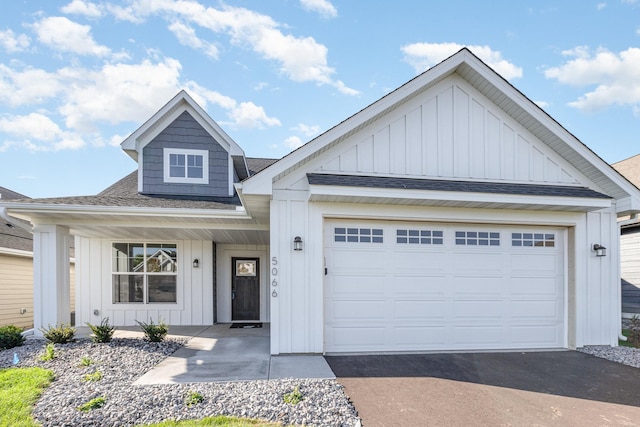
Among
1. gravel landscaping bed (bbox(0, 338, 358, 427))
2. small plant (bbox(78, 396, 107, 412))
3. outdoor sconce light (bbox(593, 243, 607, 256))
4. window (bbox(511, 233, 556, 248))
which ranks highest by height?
window (bbox(511, 233, 556, 248))

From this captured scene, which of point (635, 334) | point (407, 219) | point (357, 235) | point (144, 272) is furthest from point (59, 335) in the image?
point (635, 334)

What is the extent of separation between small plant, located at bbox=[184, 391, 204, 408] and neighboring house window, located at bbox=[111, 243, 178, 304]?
641cm

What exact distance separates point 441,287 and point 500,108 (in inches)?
158

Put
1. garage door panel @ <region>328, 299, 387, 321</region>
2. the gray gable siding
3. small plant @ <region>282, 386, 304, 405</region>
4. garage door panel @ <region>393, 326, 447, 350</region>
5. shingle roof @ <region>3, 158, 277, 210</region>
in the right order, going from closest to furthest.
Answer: small plant @ <region>282, 386, 304, 405</region> → garage door panel @ <region>328, 299, 387, 321</region> → garage door panel @ <region>393, 326, 447, 350</region> → shingle roof @ <region>3, 158, 277, 210</region> → the gray gable siding

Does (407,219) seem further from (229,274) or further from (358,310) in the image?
(229,274)

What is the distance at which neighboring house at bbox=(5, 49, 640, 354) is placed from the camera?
6.43m

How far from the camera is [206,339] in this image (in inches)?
313

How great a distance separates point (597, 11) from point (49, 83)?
55.4 feet

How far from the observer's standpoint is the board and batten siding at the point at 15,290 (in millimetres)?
10469

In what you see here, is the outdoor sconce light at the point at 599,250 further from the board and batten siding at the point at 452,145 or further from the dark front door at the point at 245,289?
the dark front door at the point at 245,289

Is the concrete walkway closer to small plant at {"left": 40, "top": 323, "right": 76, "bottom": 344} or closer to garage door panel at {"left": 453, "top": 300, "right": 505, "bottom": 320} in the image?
small plant at {"left": 40, "top": 323, "right": 76, "bottom": 344}

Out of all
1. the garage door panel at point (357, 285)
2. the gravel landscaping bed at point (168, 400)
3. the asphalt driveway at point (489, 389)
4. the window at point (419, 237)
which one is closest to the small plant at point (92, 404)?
the gravel landscaping bed at point (168, 400)

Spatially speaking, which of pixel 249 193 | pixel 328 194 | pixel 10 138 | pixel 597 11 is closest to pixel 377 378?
pixel 328 194

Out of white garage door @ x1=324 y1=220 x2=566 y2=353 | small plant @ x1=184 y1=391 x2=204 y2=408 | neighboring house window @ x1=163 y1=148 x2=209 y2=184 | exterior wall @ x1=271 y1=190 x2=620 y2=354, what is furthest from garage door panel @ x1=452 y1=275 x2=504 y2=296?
neighboring house window @ x1=163 y1=148 x2=209 y2=184
